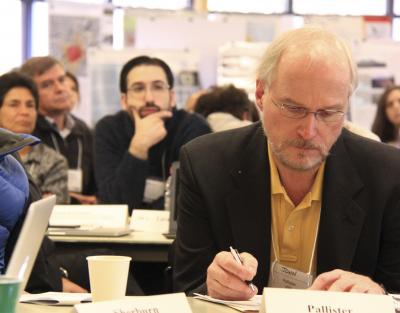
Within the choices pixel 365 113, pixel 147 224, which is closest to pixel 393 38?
pixel 365 113

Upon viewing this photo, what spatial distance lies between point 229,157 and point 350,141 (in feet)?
1.15

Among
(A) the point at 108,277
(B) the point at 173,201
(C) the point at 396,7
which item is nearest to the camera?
(A) the point at 108,277

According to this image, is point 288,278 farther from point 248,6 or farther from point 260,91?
point 248,6

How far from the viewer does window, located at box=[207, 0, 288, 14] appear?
10391 millimetres

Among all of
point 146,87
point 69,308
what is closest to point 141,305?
point 69,308

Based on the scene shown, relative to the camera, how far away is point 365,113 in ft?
29.8

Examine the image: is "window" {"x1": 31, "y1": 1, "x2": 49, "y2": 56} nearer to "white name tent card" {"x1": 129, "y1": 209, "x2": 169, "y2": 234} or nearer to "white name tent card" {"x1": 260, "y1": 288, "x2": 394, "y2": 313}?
"white name tent card" {"x1": 129, "y1": 209, "x2": 169, "y2": 234}

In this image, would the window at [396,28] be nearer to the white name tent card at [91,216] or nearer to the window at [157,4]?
the window at [157,4]

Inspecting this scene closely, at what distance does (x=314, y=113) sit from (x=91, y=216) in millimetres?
1983

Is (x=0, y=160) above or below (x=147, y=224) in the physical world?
above

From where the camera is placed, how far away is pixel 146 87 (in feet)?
15.3

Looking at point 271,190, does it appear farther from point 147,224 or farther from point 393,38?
point 393,38

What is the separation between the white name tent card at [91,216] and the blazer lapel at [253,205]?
5.12 ft

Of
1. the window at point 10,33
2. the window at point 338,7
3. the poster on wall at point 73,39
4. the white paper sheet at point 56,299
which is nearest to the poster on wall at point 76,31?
the poster on wall at point 73,39
